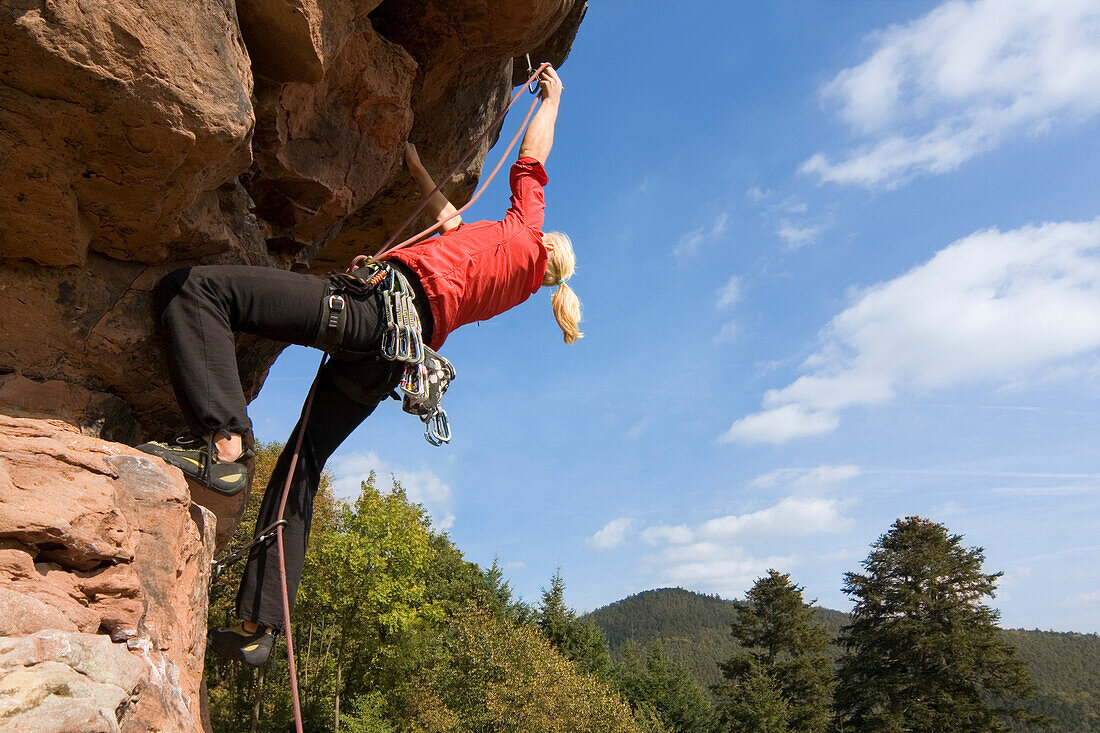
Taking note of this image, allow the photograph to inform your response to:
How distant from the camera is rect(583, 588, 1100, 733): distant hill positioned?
264 feet

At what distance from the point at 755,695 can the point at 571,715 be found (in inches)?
590

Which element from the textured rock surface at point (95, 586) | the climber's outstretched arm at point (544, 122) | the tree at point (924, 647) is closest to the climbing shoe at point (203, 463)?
the textured rock surface at point (95, 586)

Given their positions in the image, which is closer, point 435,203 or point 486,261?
point 486,261

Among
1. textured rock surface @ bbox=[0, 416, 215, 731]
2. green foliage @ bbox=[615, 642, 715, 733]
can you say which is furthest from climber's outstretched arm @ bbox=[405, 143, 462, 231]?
green foliage @ bbox=[615, 642, 715, 733]

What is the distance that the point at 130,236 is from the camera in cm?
367

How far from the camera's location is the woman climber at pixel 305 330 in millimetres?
3186

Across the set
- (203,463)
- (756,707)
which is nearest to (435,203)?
(203,463)

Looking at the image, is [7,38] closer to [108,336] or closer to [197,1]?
[197,1]

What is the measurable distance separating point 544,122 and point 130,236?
2.35 meters

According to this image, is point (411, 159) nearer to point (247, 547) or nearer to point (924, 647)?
point (247, 547)

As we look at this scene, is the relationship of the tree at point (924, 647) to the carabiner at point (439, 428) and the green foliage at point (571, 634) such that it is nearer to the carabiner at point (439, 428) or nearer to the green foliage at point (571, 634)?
the green foliage at point (571, 634)

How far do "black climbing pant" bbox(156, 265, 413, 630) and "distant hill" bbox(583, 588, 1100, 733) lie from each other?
44.1 meters

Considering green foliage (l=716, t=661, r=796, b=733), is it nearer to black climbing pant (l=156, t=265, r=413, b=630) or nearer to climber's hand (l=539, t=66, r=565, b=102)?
climber's hand (l=539, t=66, r=565, b=102)

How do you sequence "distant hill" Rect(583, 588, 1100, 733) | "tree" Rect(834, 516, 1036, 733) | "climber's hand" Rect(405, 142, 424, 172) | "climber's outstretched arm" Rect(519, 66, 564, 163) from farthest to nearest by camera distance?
"distant hill" Rect(583, 588, 1100, 733), "tree" Rect(834, 516, 1036, 733), "climber's hand" Rect(405, 142, 424, 172), "climber's outstretched arm" Rect(519, 66, 564, 163)
